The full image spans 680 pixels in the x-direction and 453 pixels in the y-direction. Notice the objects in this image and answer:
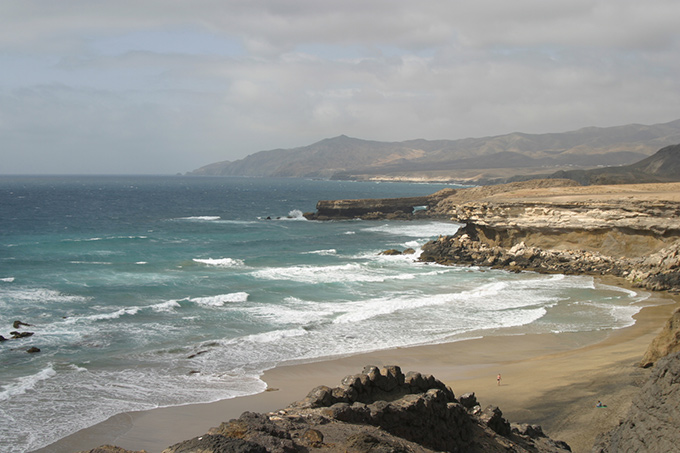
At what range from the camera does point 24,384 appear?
14086 mm

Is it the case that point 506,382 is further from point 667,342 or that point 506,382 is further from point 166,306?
point 166,306

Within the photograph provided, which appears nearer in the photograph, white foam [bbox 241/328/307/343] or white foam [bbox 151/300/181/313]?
white foam [bbox 241/328/307/343]

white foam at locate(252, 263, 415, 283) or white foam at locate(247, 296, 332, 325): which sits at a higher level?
white foam at locate(252, 263, 415, 283)

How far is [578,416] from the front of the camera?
11391mm

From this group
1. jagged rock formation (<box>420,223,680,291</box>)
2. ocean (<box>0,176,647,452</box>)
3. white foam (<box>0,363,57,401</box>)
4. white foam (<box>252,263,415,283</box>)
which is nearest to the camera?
white foam (<box>0,363,57,401</box>)

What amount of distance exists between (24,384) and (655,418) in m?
14.1

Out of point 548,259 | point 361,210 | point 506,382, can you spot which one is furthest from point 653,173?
point 506,382

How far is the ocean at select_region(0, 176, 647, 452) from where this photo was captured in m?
14.0

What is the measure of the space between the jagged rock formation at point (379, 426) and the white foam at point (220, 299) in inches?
603

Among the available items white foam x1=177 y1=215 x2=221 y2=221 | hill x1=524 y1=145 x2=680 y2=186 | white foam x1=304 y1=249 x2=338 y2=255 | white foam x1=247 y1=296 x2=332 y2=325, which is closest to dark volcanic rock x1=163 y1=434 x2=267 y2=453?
white foam x1=247 y1=296 x2=332 y2=325

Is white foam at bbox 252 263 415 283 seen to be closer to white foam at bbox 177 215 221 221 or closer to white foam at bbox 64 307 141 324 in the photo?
white foam at bbox 64 307 141 324

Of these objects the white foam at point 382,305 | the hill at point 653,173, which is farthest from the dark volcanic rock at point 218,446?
the hill at point 653,173

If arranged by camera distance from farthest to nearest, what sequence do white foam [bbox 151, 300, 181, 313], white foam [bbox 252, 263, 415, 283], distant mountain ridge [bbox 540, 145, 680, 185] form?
distant mountain ridge [bbox 540, 145, 680, 185], white foam [bbox 252, 263, 415, 283], white foam [bbox 151, 300, 181, 313]

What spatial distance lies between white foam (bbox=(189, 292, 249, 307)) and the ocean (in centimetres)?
8
